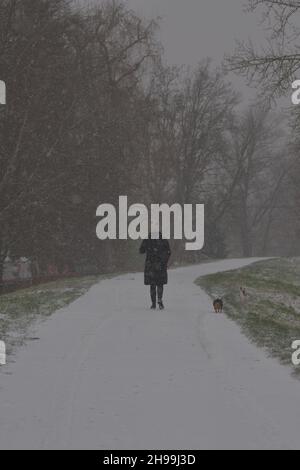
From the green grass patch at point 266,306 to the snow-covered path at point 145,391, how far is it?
18.0 inches

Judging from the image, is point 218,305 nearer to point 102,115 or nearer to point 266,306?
point 266,306

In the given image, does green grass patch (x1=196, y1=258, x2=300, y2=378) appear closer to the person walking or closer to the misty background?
the person walking

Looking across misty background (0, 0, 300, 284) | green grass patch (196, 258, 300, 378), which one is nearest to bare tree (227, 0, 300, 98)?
misty background (0, 0, 300, 284)

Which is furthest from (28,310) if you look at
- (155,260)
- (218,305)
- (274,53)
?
(274,53)

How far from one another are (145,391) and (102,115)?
26.5 metres

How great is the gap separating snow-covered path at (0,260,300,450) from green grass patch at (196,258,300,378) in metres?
0.46

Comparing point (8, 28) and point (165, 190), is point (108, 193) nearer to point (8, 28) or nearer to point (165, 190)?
point (8, 28)

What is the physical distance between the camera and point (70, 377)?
8938mm

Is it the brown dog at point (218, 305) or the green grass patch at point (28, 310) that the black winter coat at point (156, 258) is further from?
the green grass patch at point (28, 310)

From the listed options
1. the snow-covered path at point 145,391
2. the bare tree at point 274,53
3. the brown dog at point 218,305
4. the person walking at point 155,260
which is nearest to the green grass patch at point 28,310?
the snow-covered path at point 145,391

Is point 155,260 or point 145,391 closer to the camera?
point 145,391

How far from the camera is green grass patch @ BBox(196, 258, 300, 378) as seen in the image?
12477 mm

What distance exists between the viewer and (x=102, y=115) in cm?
3369

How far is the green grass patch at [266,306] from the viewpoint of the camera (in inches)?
491
